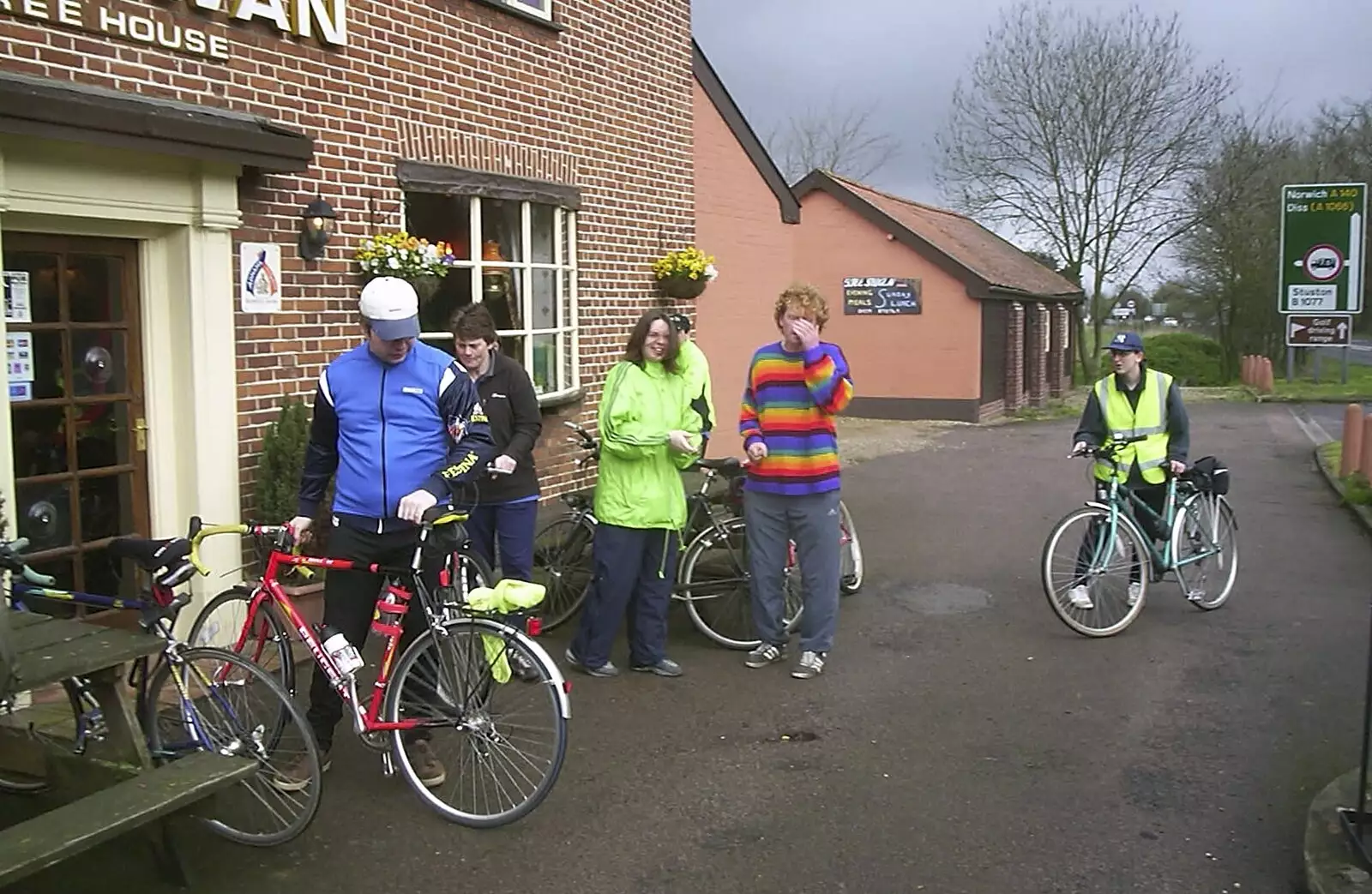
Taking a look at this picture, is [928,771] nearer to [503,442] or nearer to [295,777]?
[295,777]

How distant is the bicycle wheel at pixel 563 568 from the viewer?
7.25m

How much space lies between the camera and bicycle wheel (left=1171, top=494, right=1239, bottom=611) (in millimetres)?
7715

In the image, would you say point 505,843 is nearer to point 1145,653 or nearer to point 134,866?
point 134,866

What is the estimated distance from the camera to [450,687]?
4605mm

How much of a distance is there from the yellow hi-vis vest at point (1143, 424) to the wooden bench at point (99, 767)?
5.42 meters

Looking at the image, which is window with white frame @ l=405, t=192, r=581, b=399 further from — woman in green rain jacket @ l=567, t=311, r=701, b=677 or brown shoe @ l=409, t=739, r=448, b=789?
brown shoe @ l=409, t=739, r=448, b=789

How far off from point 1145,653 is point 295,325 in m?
5.07

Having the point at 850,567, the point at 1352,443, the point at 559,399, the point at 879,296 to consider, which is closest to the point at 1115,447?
the point at 850,567

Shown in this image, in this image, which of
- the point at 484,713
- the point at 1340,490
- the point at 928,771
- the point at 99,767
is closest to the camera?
the point at 99,767

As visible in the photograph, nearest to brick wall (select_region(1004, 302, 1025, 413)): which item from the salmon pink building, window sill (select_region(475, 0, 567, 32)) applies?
the salmon pink building

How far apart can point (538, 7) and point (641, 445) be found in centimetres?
459

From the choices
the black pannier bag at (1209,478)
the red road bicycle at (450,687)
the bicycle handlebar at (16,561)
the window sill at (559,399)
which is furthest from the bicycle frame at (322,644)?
the black pannier bag at (1209,478)

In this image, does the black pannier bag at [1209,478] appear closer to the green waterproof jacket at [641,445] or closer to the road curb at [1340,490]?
the green waterproof jacket at [641,445]

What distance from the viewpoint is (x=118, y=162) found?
6.04m
